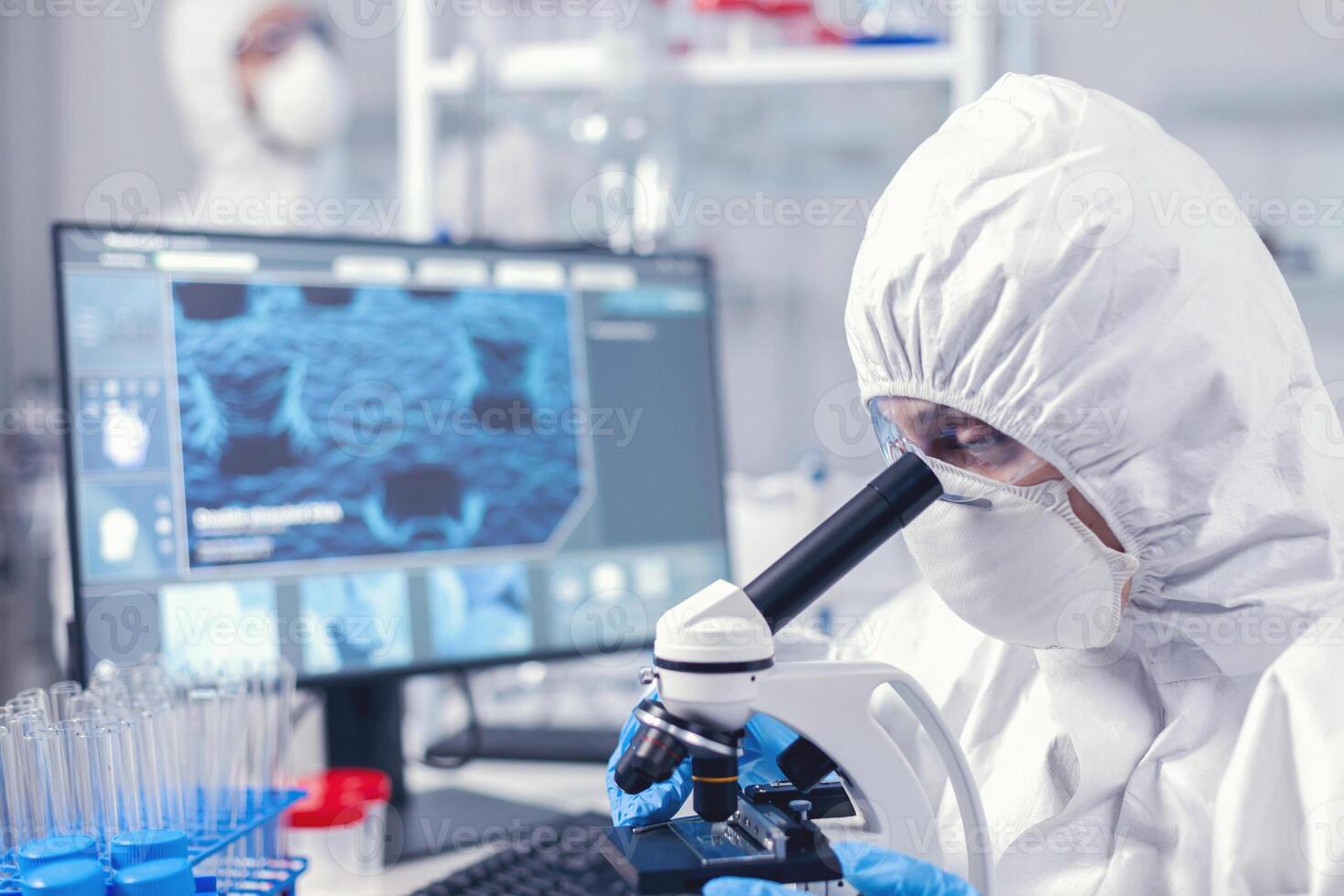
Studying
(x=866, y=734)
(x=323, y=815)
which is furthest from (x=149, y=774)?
(x=866, y=734)

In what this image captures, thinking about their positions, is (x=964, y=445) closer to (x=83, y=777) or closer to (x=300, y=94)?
(x=83, y=777)

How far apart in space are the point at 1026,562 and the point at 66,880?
627mm

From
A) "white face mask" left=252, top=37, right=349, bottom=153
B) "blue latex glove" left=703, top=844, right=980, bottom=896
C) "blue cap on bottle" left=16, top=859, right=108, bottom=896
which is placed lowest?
"blue latex glove" left=703, top=844, right=980, bottom=896

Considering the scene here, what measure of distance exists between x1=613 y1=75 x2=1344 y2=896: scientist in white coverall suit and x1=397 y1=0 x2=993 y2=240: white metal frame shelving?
0.99 meters

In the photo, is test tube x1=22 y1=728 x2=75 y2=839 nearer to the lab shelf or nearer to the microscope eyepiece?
the microscope eyepiece

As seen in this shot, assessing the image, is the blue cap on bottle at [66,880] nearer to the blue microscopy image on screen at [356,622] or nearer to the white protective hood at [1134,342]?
the blue microscopy image on screen at [356,622]

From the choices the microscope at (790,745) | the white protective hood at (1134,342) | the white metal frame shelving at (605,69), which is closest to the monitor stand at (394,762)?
the microscope at (790,745)

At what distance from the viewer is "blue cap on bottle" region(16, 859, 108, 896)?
0.60 m

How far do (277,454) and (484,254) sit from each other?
0.30 meters

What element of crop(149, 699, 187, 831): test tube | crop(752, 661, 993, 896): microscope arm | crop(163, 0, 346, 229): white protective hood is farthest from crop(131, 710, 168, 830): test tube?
crop(163, 0, 346, 229): white protective hood

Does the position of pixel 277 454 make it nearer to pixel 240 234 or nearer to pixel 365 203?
pixel 240 234

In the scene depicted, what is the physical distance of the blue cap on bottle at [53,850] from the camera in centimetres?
63

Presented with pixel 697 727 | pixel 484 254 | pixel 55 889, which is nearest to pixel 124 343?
pixel 484 254

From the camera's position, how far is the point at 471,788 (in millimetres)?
1204
